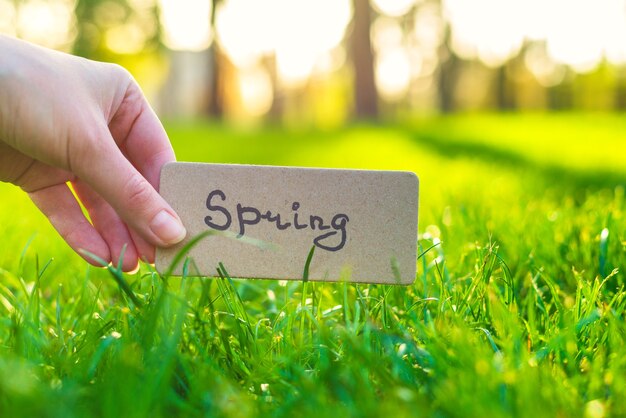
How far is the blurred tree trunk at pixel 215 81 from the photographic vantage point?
51.4ft

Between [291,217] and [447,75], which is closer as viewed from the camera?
[291,217]

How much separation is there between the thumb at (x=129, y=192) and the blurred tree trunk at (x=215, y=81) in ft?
48.8

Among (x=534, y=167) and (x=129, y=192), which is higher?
(x=129, y=192)

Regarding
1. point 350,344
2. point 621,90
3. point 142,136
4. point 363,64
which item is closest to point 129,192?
point 142,136

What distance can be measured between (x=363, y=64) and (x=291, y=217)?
1231 cm

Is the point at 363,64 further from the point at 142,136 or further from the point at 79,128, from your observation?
the point at 79,128

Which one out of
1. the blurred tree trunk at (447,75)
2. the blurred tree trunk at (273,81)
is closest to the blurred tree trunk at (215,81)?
the blurred tree trunk at (447,75)

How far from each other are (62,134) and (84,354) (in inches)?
17.1

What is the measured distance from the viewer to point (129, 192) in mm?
1253

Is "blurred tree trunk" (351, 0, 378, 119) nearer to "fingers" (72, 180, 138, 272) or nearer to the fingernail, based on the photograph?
"fingers" (72, 180, 138, 272)

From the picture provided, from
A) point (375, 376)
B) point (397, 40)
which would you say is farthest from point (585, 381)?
point (397, 40)

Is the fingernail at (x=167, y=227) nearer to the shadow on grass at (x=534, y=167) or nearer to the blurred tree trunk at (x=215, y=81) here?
the shadow on grass at (x=534, y=167)

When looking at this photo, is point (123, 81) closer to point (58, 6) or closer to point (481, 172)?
point (481, 172)

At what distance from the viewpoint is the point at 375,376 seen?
3.04 feet
